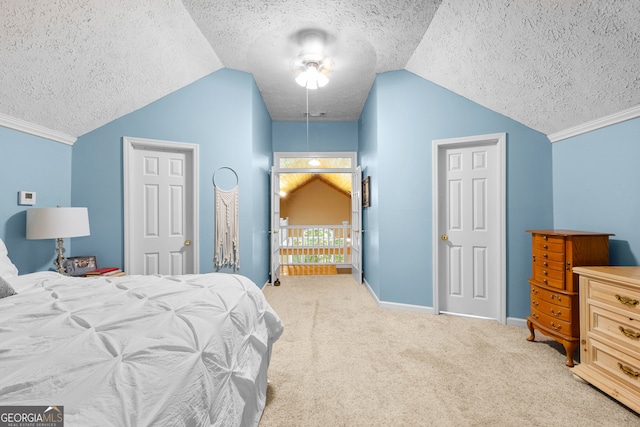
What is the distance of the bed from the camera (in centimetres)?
65

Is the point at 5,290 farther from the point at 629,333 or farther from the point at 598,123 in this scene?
the point at 598,123

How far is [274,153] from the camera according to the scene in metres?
5.11

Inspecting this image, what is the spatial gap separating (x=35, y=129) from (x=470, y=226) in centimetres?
449

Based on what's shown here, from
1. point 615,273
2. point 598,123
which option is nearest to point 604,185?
Answer: point 598,123

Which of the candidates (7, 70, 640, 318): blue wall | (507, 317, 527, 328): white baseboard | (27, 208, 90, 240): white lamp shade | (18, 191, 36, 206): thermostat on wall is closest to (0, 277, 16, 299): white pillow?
(27, 208, 90, 240): white lamp shade

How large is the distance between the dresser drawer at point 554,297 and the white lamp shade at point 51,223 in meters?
4.09

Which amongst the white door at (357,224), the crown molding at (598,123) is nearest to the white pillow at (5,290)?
the white door at (357,224)

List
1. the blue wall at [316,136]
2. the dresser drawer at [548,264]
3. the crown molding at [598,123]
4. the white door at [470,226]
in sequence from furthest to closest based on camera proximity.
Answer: the blue wall at [316,136] → the white door at [470,226] → the dresser drawer at [548,264] → the crown molding at [598,123]

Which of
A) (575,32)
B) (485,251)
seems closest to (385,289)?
(485,251)

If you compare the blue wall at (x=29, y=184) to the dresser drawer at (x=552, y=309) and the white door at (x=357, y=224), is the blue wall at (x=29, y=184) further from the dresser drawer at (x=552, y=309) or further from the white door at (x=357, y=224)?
the dresser drawer at (x=552, y=309)

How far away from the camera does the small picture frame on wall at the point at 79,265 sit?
263 cm

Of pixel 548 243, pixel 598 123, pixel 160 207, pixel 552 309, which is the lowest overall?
pixel 552 309

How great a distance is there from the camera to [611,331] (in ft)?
5.62

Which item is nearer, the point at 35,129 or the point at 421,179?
the point at 35,129
